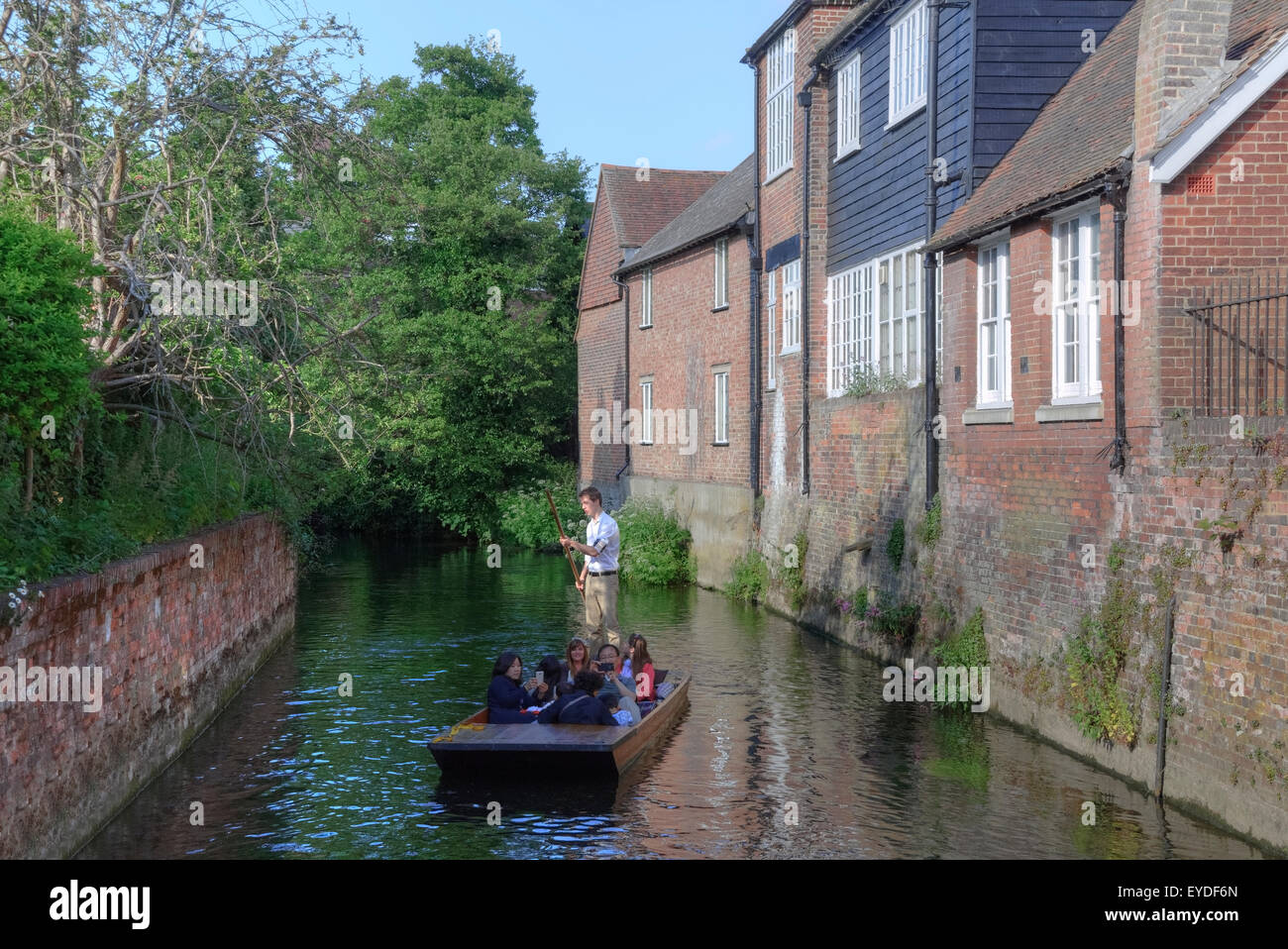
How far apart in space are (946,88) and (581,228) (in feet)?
91.4

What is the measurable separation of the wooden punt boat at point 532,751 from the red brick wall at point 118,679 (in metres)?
2.37

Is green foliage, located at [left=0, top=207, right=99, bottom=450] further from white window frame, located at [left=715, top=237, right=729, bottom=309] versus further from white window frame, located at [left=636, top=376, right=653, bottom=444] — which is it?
white window frame, located at [left=636, top=376, right=653, bottom=444]

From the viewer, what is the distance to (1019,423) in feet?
43.6

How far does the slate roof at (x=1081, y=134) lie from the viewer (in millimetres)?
11812

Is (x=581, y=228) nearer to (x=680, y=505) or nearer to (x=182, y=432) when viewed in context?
(x=680, y=505)

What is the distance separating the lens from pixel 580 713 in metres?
11.7

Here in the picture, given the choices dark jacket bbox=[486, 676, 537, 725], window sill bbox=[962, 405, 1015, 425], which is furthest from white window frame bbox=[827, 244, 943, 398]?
dark jacket bbox=[486, 676, 537, 725]

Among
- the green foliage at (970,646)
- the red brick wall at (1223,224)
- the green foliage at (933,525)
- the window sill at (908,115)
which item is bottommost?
the green foliage at (970,646)

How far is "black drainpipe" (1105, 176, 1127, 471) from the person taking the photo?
11.2 metres

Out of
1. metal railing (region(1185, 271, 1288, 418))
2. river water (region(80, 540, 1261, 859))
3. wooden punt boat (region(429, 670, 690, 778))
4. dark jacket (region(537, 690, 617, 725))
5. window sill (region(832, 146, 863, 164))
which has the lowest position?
river water (region(80, 540, 1261, 859))

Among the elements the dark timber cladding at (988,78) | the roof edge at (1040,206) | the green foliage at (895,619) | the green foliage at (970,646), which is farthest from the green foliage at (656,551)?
the roof edge at (1040,206)

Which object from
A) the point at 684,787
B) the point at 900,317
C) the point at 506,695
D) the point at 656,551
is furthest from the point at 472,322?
the point at 684,787

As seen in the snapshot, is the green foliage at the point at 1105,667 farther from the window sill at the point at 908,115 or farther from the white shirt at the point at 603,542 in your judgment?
the window sill at the point at 908,115

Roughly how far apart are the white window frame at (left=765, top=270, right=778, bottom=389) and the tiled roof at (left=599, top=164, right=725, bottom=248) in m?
11.4
